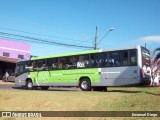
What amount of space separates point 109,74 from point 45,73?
266 inches

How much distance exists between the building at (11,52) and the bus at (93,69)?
25141mm

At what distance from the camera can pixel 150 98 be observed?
468 inches

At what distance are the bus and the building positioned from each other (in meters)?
25.1

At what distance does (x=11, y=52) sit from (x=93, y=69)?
34.1m

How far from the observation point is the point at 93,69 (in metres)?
20.6

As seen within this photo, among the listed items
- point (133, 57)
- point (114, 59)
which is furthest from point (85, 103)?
point (114, 59)

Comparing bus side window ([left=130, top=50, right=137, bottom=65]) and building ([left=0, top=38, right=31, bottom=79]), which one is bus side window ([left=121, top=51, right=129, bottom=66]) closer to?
bus side window ([left=130, top=50, right=137, bottom=65])

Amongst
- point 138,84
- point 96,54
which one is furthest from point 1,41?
point 138,84

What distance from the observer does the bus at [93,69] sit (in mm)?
18484

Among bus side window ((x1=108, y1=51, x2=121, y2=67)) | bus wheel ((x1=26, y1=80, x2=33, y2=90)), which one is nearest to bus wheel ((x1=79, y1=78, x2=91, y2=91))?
bus side window ((x1=108, y1=51, x2=121, y2=67))

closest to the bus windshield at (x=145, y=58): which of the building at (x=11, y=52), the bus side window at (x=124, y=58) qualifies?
the bus side window at (x=124, y=58)

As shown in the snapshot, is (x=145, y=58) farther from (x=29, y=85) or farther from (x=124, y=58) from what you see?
(x=29, y=85)

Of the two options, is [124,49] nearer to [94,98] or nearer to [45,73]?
[94,98]

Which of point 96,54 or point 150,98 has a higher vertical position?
point 96,54
